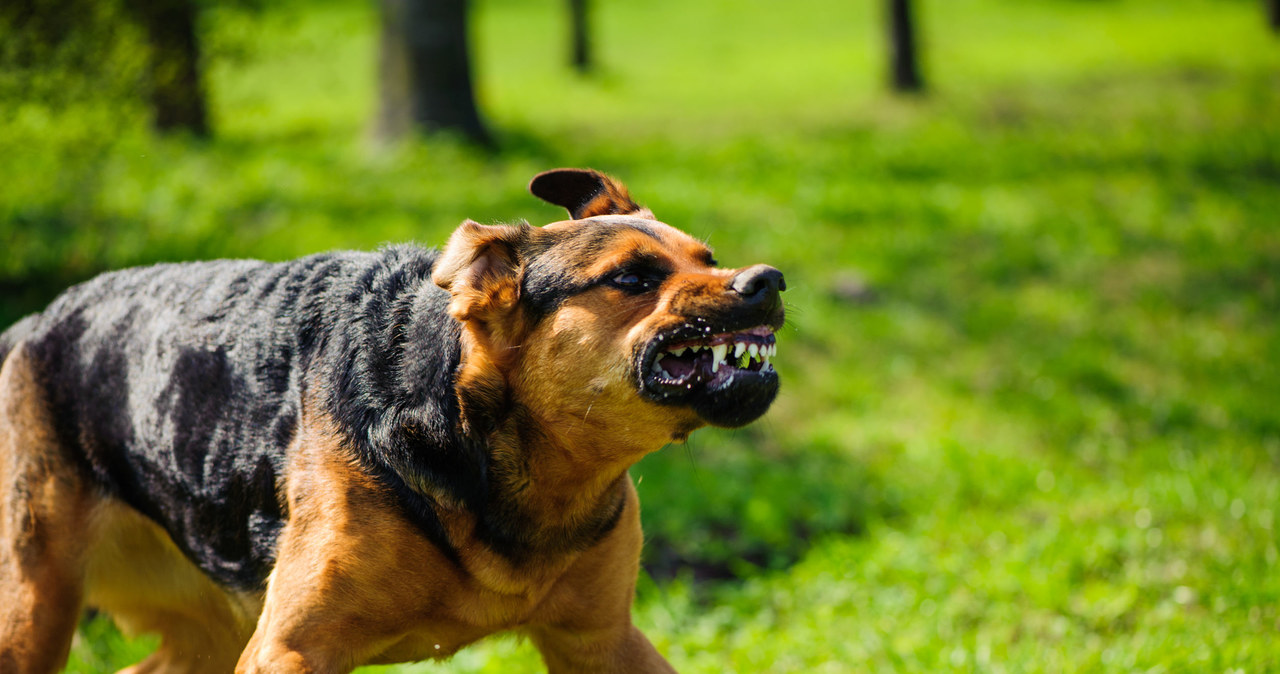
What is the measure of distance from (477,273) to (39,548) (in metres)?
1.91

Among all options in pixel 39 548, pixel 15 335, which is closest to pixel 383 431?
pixel 39 548

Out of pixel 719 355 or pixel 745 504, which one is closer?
pixel 719 355

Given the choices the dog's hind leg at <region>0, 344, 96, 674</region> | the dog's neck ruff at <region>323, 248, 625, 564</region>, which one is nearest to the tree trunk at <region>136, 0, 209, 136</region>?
the dog's hind leg at <region>0, 344, 96, 674</region>

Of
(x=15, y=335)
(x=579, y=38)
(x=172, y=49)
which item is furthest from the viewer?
(x=579, y=38)

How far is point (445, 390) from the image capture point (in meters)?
3.32

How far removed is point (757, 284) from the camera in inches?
123

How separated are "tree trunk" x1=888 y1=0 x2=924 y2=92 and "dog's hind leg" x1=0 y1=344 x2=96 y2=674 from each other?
13938 millimetres

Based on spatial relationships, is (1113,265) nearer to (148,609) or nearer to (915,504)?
(915,504)

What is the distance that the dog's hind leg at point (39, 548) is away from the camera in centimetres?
369

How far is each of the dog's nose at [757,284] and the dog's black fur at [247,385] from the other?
0.94m

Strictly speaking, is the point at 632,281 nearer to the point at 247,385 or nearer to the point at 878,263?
the point at 247,385

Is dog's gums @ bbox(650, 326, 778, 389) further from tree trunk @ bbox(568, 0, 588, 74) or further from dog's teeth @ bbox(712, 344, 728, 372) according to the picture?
tree trunk @ bbox(568, 0, 588, 74)

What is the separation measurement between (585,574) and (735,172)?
9156 millimetres

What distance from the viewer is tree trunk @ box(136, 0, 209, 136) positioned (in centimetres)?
842
